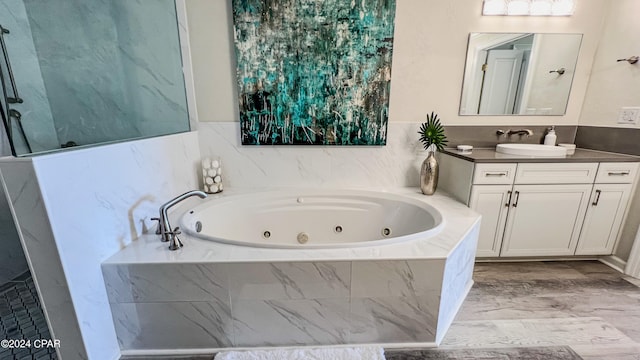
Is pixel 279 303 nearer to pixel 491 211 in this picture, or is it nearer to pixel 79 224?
pixel 79 224

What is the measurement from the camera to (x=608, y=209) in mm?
2010

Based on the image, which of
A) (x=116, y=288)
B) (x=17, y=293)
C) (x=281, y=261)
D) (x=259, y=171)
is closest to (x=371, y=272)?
(x=281, y=261)

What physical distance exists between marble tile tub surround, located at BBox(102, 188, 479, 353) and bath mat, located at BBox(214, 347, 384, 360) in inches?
1.6

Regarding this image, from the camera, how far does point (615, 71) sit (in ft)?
6.72

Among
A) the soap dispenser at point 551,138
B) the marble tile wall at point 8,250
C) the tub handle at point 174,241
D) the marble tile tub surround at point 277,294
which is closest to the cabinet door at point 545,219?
the soap dispenser at point 551,138

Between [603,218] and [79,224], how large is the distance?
3389 mm

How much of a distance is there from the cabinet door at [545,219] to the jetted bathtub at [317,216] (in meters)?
0.78

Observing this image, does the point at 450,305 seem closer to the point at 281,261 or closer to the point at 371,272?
the point at 371,272

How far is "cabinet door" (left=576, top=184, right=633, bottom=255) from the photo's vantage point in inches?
77.9

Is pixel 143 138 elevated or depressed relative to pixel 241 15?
depressed

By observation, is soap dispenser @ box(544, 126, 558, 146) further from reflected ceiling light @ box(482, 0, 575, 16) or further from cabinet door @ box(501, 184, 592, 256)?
reflected ceiling light @ box(482, 0, 575, 16)

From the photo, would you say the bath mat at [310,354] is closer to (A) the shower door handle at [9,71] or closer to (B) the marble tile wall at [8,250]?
(A) the shower door handle at [9,71]

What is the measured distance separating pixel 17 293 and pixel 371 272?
→ 7.82 feet

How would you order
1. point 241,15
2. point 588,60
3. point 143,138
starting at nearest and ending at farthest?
1. point 143,138
2. point 241,15
3. point 588,60
